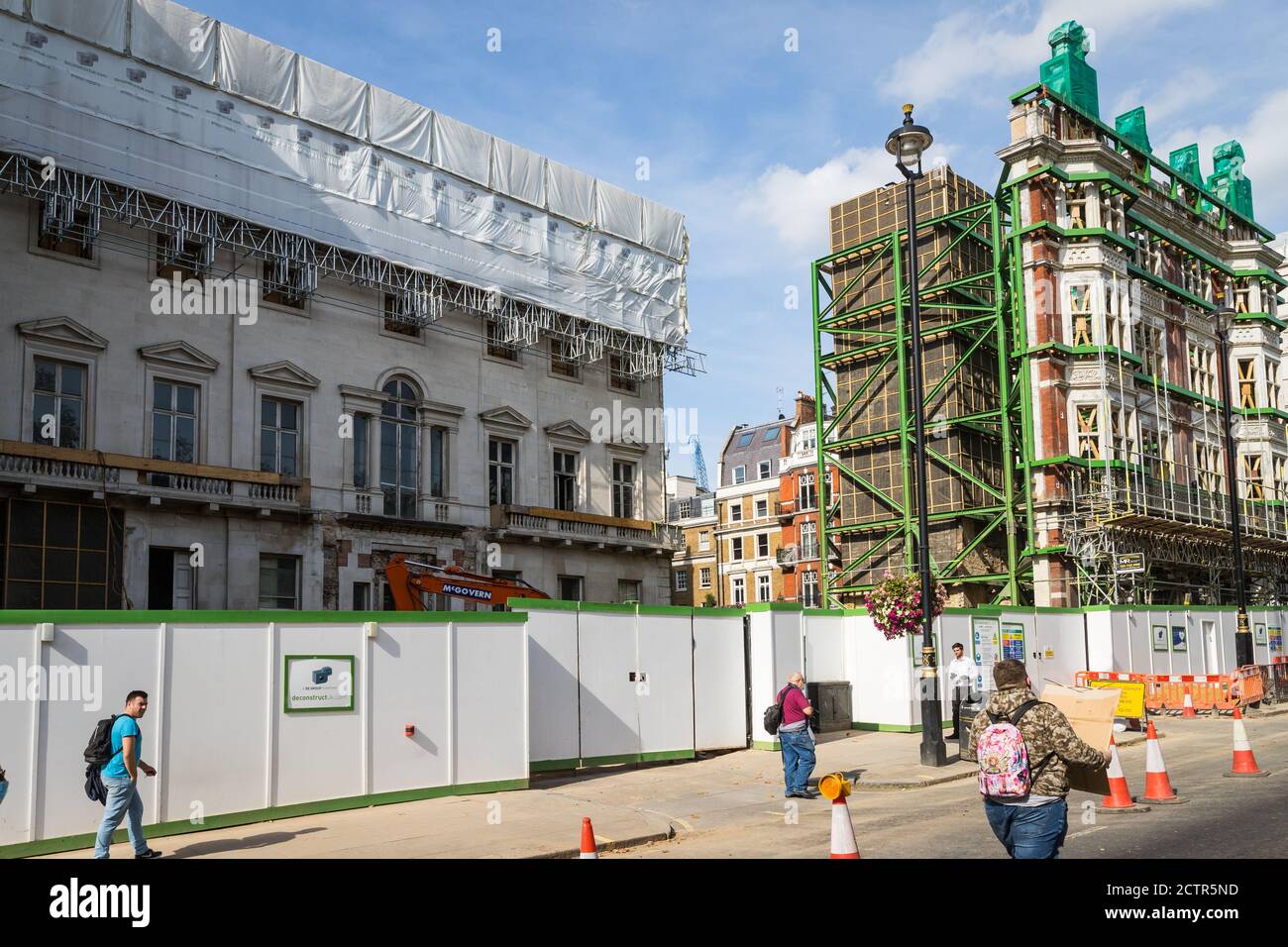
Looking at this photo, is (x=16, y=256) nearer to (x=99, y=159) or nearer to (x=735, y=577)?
(x=99, y=159)

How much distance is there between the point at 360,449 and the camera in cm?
3253

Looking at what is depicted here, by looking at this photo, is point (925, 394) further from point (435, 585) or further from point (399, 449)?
point (435, 585)

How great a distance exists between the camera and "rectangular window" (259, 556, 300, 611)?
1151 inches

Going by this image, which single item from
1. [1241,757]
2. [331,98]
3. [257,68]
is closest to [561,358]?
[331,98]

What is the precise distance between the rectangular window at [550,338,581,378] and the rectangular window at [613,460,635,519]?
12.9 ft

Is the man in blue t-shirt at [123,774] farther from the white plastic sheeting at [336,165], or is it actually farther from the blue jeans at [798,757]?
the white plastic sheeting at [336,165]

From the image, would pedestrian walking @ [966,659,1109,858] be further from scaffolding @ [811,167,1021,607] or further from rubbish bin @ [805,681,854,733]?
scaffolding @ [811,167,1021,607]

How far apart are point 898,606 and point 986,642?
443cm

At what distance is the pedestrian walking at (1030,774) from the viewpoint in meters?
6.74

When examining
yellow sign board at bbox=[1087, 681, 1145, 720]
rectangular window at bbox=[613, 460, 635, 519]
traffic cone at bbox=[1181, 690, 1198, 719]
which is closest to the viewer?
yellow sign board at bbox=[1087, 681, 1145, 720]

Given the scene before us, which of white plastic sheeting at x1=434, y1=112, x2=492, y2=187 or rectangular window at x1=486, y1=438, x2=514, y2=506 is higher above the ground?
white plastic sheeting at x1=434, y1=112, x2=492, y2=187

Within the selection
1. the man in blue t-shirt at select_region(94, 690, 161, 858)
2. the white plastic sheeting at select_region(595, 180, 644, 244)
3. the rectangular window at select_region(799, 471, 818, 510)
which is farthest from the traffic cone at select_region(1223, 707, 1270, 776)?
the rectangular window at select_region(799, 471, 818, 510)

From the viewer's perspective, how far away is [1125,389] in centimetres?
4128

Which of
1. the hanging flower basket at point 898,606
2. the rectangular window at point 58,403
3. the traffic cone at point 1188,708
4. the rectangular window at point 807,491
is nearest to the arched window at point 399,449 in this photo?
the rectangular window at point 58,403
